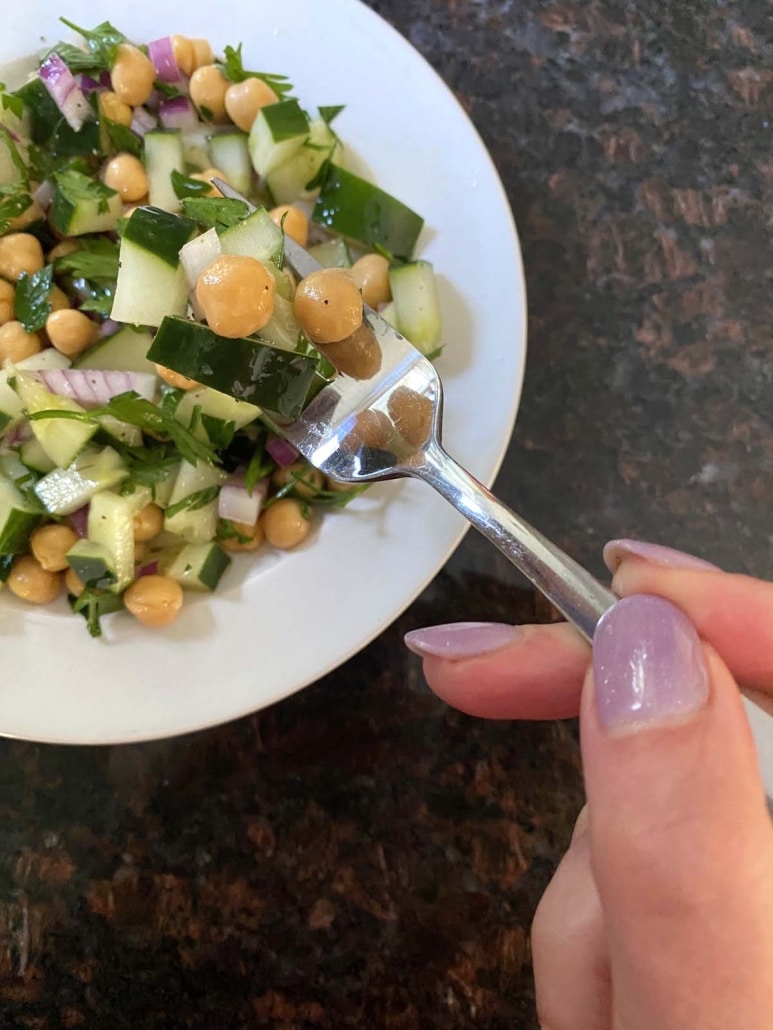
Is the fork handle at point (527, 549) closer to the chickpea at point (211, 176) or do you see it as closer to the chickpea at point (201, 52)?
the chickpea at point (211, 176)

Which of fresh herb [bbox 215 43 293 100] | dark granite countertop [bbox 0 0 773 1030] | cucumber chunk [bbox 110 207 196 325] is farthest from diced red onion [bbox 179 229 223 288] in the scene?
dark granite countertop [bbox 0 0 773 1030]

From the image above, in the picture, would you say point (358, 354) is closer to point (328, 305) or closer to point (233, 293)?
point (328, 305)

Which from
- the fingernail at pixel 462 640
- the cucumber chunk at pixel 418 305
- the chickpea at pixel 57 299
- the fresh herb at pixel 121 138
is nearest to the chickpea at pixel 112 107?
the fresh herb at pixel 121 138

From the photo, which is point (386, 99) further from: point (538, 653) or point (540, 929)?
point (540, 929)

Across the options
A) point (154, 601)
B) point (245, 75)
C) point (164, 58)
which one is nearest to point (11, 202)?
point (164, 58)

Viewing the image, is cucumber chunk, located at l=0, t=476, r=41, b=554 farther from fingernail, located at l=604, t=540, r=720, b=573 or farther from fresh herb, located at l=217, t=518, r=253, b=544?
fingernail, located at l=604, t=540, r=720, b=573

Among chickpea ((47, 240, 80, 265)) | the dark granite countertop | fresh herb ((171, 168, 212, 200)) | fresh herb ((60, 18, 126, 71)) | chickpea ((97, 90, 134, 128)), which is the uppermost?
fresh herb ((60, 18, 126, 71))
